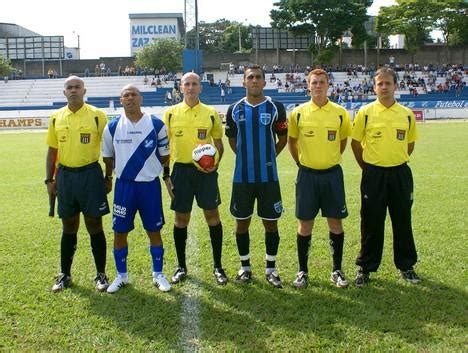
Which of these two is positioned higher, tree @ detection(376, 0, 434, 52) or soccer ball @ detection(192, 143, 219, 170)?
tree @ detection(376, 0, 434, 52)

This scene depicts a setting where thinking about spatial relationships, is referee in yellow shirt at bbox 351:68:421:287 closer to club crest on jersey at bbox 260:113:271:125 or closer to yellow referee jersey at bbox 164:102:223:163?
club crest on jersey at bbox 260:113:271:125

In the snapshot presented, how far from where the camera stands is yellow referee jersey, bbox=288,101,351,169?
454 centimetres

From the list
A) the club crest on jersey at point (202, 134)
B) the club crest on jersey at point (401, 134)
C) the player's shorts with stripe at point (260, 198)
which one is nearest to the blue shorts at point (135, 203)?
the club crest on jersey at point (202, 134)

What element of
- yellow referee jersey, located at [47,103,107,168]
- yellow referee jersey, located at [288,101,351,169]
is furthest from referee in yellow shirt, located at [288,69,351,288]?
yellow referee jersey, located at [47,103,107,168]

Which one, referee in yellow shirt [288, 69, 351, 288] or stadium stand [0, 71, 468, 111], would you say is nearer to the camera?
referee in yellow shirt [288, 69, 351, 288]

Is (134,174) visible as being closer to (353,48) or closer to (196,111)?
(196,111)

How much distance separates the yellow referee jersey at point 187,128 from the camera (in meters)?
4.79

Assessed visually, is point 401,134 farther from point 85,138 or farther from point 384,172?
point 85,138

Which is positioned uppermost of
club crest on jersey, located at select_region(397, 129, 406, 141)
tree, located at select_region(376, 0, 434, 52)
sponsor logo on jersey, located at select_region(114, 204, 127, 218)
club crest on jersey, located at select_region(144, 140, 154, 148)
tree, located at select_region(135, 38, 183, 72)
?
tree, located at select_region(376, 0, 434, 52)

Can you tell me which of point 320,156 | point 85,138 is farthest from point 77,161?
point 320,156

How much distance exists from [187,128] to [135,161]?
2.15 ft

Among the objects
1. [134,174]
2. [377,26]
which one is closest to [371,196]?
[134,174]

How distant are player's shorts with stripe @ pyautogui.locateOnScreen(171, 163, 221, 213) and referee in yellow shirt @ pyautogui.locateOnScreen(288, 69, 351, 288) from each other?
85cm

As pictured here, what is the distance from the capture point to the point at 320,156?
14.9 feet
